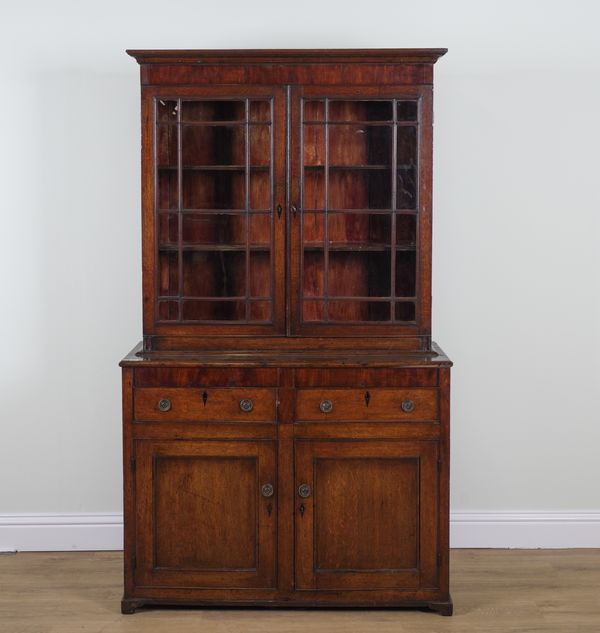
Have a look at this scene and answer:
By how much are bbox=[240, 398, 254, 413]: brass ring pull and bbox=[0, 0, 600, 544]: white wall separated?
2.70ft

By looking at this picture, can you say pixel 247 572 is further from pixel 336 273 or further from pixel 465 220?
pixel 465 220

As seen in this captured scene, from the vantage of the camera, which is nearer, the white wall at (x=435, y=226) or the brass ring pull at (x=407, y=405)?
the brass ring pull at (x=407, y=405)

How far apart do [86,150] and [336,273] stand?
1.15 metres

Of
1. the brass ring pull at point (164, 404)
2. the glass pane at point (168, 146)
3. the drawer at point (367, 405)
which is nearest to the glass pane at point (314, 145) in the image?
the glass pane at point (168, 146)

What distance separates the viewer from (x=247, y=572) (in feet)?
10.4

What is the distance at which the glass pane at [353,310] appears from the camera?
332 cm

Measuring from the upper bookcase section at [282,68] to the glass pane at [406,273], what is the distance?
1.92 ft

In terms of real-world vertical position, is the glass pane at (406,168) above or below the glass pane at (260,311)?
above

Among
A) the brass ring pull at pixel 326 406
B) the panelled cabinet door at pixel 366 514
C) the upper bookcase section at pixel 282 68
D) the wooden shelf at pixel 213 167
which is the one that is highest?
the upper bookcase section at pixel 282 68

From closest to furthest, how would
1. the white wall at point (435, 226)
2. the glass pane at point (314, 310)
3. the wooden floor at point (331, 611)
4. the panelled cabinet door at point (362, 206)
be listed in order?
the wooden floor at point (331, 611) → the panelled cabinet door at point (362, 206) → the glass pane at point (314, 310) → the white wall at point (435, 226)

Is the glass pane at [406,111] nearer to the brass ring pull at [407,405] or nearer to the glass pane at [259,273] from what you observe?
the glass pane at [259,273]

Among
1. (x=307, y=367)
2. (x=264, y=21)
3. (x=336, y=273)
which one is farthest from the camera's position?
(x=264, y=21)

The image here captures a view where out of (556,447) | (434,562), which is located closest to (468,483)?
(556,447)

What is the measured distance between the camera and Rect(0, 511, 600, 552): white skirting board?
3.77m
